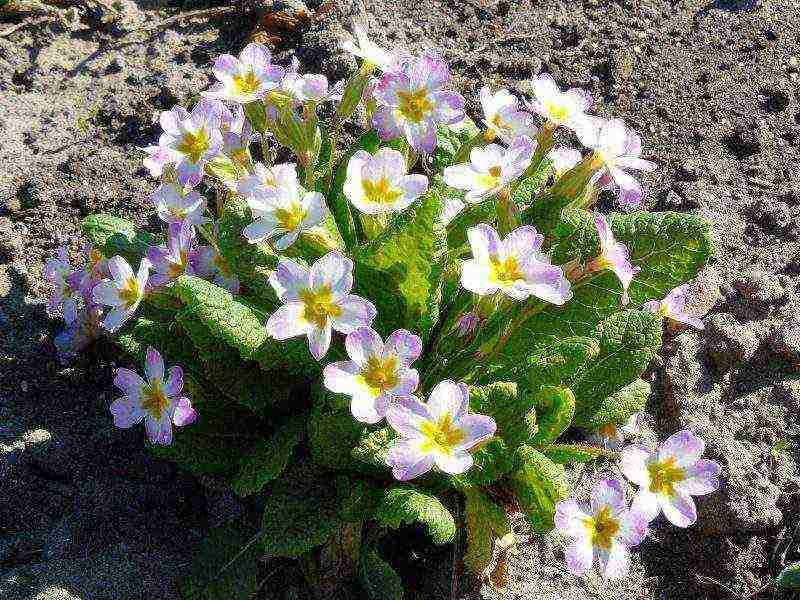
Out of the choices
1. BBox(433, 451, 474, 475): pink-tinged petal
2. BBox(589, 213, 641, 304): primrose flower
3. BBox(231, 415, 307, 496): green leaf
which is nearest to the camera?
BBox(433, 451, 474, 475): pink-tinged petal

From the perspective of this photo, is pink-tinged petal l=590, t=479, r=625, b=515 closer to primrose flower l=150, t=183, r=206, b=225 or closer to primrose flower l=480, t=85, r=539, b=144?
primrose flower l=480, t=85, r=539, b=144

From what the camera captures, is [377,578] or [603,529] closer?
[603,529]

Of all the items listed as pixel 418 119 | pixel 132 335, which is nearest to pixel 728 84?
pixel 418 119

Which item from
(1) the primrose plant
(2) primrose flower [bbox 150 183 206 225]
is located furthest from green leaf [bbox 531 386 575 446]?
(2) primrose flower [bbox 150 183 206 225]

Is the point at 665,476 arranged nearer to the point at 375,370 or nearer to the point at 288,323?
the point at 375,370

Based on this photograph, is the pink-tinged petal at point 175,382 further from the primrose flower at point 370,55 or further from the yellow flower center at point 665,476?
the yellow flower center at point 665,476

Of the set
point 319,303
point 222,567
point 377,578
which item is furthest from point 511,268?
point 222,567
